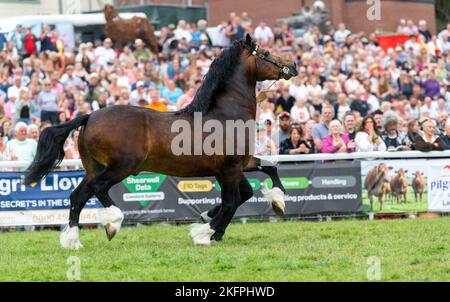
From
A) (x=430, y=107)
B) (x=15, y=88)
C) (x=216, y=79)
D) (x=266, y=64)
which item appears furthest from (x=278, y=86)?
(x=216, y=79)

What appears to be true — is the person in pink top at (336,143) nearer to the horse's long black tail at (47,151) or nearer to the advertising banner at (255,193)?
the advertising banner at (255,193)

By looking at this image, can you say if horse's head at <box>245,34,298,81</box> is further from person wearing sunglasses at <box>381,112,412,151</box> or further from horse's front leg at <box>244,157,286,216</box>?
person wearing sunglasses at <box>381,112,412,151</box>

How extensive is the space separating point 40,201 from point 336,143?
4725 millimetres

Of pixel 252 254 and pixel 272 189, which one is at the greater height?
pixel 272 189

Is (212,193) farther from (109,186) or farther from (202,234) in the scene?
(109,186)

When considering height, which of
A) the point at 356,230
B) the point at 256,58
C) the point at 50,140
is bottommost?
the point at 356,230

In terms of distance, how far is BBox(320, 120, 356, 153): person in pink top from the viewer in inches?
649

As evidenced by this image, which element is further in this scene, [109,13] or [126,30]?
[126,30]

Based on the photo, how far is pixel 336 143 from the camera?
1653 centimetres

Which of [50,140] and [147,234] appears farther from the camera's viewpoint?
[147,234]

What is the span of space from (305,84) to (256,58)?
10.3 metres

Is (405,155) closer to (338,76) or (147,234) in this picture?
(147,234)
